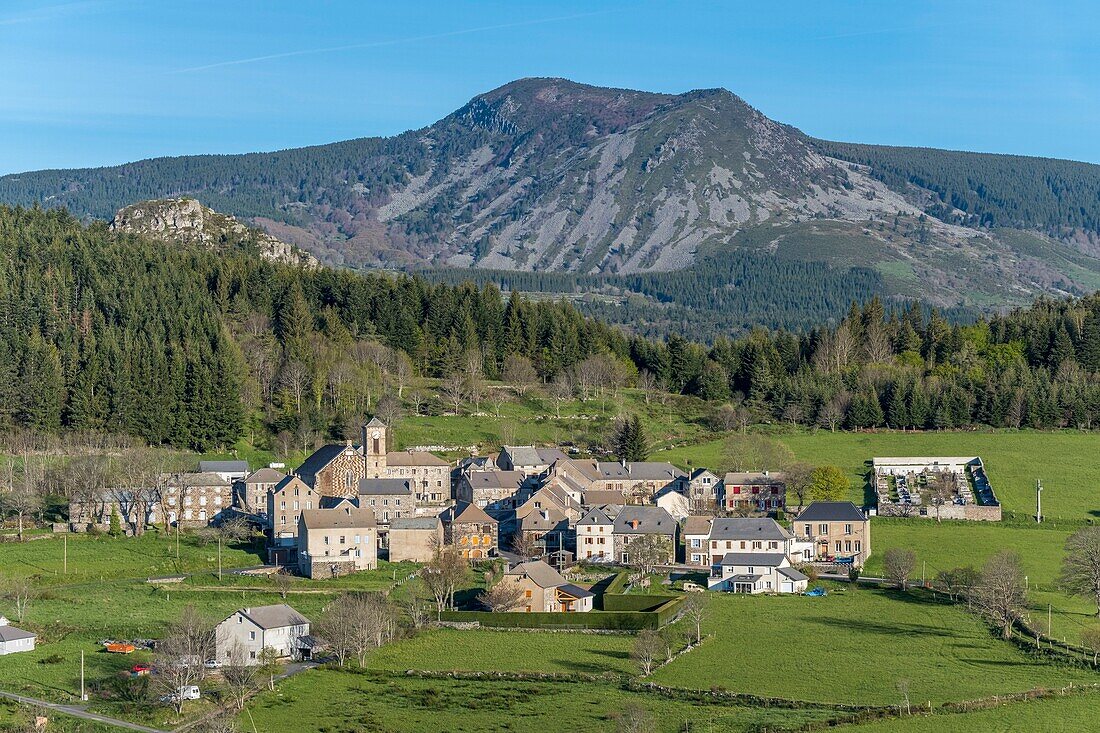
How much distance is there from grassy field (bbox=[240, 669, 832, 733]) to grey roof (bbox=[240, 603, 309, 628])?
519 cm

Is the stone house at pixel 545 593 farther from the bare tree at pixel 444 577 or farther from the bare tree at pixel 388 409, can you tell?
the bare tree at pixel 388 409

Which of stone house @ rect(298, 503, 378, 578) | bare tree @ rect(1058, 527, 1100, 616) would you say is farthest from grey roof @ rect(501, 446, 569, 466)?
bare tree @ rect(1058, 527, 1100, 616)

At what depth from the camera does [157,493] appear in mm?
100062

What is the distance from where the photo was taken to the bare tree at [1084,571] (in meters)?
77.7

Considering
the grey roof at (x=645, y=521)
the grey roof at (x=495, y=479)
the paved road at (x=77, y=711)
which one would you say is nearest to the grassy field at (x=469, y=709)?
the paved road at (x=77, y=711)

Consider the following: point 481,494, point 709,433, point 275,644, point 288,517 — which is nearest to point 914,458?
point 709,433

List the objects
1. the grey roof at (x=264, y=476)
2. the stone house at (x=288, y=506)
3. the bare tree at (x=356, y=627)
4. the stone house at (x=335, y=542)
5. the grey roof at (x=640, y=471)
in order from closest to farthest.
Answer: the bare tree at (x=356, y=627) < the stone house at (x=335, y=542) < the stone house at (x=288, y=506) < the grey roof at (x=264, y=476) < the grey roof at (x=640, y=471)

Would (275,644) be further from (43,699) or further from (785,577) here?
(785,577)

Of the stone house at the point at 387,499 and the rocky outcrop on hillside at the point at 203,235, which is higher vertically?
the rocky outcrop on hillside at the point at 203,235

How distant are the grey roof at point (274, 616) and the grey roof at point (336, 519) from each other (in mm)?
16932

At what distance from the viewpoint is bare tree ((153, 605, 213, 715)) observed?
59.6 metres

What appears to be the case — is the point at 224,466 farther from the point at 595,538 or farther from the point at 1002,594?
the point at 1002,594

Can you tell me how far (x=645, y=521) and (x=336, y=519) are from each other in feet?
63.5

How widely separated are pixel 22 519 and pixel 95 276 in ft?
161
